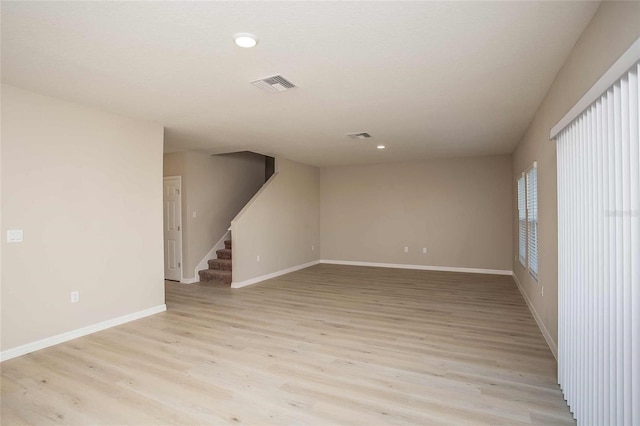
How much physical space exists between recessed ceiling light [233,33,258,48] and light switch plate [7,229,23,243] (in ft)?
9.19

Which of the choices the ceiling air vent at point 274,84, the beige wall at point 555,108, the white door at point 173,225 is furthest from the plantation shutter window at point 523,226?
the white door at point 173,225

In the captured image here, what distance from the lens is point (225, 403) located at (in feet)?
7.84

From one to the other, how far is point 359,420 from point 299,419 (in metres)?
0.39

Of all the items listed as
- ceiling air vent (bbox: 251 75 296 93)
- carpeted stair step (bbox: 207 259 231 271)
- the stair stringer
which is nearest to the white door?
the stair stringer

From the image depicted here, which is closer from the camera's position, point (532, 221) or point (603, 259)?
point (603, 259)

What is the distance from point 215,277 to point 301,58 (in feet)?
16.2

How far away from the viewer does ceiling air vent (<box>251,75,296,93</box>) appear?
9.90ft

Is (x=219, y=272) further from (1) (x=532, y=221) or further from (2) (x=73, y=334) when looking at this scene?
(1) (x=532, y=221)

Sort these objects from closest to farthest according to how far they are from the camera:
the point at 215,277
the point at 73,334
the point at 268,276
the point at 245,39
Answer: the point at 245,39 < the point at 73,334 < the point at 215,277 < the point at 268,276

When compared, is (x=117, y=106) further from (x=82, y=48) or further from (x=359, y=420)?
(x=359, y=420)

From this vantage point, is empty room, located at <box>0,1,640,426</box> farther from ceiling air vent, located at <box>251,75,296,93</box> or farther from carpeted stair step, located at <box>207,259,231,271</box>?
carpeted stair step, located at <box>207,259,231,271</box>

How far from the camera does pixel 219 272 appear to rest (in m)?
6.57

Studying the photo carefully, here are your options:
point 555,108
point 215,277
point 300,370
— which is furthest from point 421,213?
point 300,370

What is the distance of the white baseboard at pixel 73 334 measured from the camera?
317 centimetres
